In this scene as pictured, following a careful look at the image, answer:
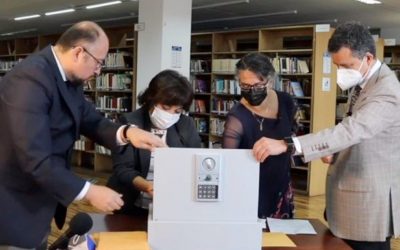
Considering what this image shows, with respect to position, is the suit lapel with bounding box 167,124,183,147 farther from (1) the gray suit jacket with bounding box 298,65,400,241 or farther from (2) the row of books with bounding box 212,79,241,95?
(2) the row of books with bounding box 212,79,241,95

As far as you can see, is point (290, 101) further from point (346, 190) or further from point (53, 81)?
point (53, 81)

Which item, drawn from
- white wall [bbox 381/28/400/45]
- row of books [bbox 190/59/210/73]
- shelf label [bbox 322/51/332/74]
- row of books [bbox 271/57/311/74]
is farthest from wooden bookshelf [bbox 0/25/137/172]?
white wall [bbox 381/28/400/45]

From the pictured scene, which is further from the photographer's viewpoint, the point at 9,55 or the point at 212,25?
the point at 212,25

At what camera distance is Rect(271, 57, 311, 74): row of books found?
6715mm

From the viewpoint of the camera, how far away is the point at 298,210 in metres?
5.71

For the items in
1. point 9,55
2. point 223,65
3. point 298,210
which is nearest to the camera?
point 298,210

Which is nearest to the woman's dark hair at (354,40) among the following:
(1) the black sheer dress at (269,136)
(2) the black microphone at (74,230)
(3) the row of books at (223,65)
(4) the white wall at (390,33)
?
(1) the black sheer dress at (269,136)

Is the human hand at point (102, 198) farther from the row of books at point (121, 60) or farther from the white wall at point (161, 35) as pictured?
the row of books at point (121, 60)

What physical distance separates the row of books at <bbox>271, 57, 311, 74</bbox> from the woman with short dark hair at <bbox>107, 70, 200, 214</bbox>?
14.8 ft

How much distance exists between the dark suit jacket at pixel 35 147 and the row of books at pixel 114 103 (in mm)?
6125

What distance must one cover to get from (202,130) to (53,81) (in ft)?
21.4

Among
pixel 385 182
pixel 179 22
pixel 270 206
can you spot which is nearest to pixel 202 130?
pixel 179 22

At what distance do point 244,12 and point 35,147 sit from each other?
9.08m

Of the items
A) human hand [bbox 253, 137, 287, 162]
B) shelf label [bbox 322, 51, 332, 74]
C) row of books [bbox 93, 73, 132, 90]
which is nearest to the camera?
human hand [bbox 253, 137, 287, 162]
